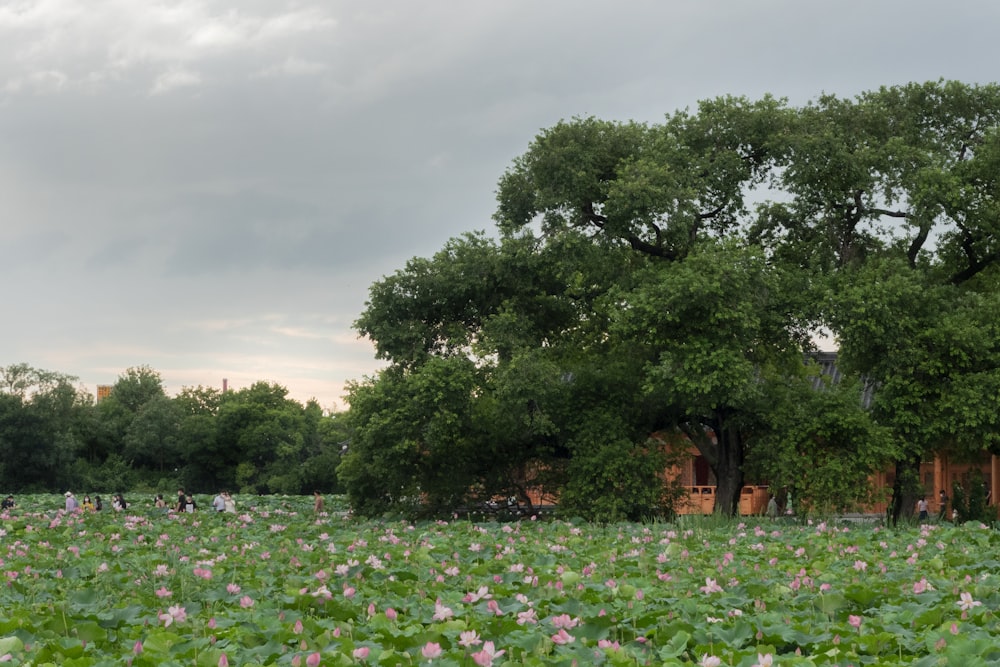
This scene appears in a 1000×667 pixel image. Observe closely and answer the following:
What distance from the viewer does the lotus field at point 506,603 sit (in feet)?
25.5

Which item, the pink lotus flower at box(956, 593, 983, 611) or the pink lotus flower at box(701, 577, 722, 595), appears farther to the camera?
the pink lotus flower at box(701, 577, 722, 595)

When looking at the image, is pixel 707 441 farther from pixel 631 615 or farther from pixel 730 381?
pixel 631 615

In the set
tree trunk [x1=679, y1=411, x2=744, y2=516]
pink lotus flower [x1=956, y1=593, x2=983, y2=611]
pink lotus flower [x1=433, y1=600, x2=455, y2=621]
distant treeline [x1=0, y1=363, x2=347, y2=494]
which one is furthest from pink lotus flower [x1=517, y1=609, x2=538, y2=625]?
distant treeline [x1=0, y1=363, x2=347, y2=494]

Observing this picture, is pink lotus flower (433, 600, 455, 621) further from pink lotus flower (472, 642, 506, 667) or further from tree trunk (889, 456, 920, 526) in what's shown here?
tree trunk (889, 456, 920, 526)

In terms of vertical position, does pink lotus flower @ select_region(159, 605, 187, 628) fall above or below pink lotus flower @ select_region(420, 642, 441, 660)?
below

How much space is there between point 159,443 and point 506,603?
70.1 metres

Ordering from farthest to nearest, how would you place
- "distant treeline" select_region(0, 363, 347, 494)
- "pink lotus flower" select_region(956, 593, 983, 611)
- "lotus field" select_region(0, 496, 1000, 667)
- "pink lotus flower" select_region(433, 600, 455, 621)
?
"distant treeline" select_region(0, 363, 347, 494) < "pink lotus flower" select_region(956, 593, 983, 611) < "pink lotus flower" select_region(433, 600, 455, 621) < "lotus field" select_region(0, 496, 1000, 667)

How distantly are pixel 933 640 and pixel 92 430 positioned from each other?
76.3m

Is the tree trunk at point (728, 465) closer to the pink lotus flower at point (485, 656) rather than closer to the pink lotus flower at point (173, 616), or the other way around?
the pink lotus flower at point (173, 616)

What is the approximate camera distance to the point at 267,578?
1214 centimetres

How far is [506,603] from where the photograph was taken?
10.0m

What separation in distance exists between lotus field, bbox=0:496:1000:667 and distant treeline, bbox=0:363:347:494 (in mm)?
52680

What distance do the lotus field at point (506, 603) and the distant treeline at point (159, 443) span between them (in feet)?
173

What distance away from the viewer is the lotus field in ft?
25.5
